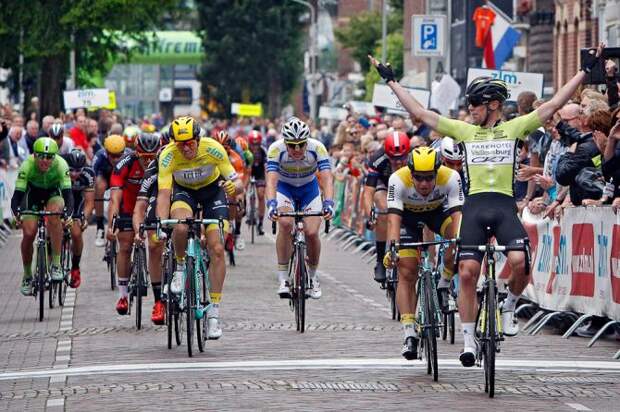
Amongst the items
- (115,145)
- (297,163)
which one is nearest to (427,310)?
(297,163)

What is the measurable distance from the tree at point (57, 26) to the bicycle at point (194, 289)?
4001 cm

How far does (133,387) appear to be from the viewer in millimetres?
13359

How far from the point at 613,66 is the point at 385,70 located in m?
3.51

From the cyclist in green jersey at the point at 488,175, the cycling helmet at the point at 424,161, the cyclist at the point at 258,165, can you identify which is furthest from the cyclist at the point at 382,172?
the cyclist at the point at 258,165

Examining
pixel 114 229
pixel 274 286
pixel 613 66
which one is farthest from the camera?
pixel 274 286

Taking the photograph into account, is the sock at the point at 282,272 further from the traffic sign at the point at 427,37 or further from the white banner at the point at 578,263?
the traffic sign at the point at 427,37

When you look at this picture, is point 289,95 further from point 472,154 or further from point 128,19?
point 472,154

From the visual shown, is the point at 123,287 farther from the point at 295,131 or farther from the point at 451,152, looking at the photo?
the point at 451,152

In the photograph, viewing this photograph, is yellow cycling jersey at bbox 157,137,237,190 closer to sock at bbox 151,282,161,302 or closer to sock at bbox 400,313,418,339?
sock at bbox 151,282,161,302

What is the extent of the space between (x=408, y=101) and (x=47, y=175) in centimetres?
773

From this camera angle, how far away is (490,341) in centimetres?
1265

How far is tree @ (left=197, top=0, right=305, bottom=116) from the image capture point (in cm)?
10269

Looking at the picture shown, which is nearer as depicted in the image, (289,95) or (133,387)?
(133,387)

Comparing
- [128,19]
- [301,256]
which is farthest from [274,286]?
[128,19]
